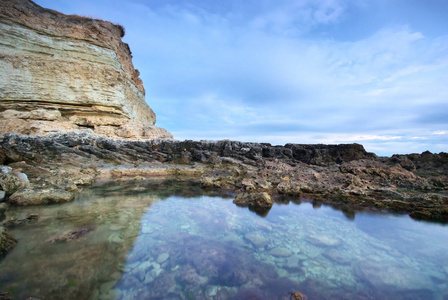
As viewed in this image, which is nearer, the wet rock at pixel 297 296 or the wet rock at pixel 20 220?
the wet rock at pixel 297 296

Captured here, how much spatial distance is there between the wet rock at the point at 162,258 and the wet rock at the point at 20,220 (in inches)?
179

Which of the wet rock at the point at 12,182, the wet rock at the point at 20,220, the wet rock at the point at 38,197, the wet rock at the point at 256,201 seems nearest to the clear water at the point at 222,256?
the wet rock at the point at 20,220

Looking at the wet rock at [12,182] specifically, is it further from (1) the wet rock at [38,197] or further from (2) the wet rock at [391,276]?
(2) the wet rock at [391,276]

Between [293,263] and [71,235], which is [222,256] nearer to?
[293,263]

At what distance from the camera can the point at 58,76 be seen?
17469 millimetres

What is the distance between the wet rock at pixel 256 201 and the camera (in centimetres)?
817

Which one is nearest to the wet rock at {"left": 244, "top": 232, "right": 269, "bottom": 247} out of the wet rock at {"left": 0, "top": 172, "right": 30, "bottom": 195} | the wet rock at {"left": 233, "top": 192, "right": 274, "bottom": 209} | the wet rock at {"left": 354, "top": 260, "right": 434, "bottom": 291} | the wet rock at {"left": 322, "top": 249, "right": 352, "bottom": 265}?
the wet rock at {"left": 322, "top": 249, "right": 352, "bottom": 265}

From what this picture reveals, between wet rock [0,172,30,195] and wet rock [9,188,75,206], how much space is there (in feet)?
4.42

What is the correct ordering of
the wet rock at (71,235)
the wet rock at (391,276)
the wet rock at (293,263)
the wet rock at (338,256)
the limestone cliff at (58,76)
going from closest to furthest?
the wet rock at (391,276) < the wet rock at (293,263) < the wet rock at (338,256) < the wet rock at (71,235) < the limestone cliff at (58,76)

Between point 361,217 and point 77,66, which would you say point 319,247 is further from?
point 77,66

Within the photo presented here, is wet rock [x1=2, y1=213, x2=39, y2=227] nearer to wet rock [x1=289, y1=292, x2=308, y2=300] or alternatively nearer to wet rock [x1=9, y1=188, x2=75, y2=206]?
wet rock [x1=9, y1=188, x2=75, y2=206]

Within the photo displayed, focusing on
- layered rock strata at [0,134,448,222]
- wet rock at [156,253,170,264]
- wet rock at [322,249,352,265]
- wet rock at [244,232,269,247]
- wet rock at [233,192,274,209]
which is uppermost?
layered rock strata at [0,134,448,222]

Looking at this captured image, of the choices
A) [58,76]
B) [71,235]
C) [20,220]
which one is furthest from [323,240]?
[58,76]

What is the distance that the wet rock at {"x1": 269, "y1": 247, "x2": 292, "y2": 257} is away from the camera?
4.48 meters
